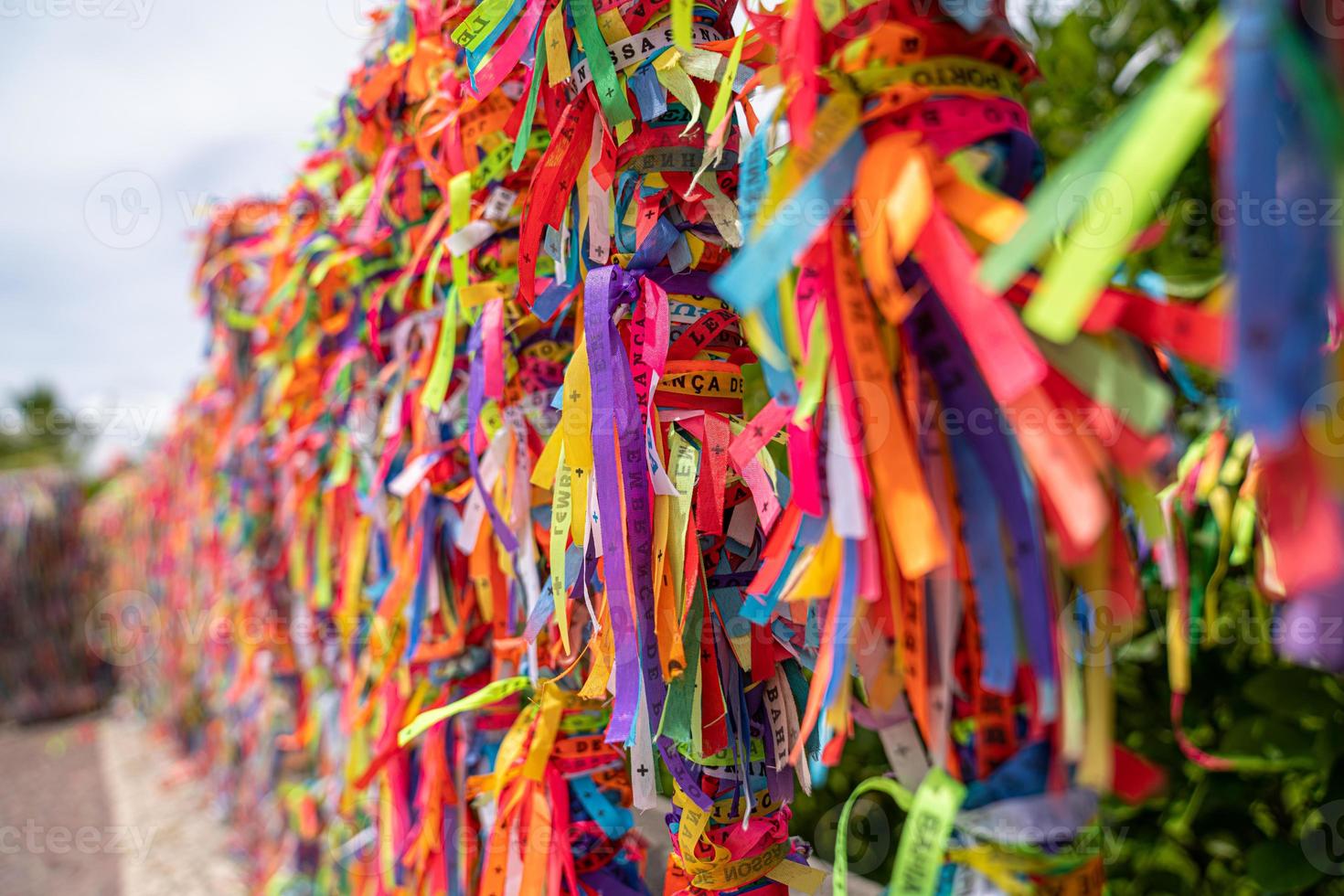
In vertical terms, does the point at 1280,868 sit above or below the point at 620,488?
below

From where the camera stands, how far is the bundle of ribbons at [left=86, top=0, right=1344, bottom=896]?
395 millimetres

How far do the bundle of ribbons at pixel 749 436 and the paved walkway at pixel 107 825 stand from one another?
6.11ft

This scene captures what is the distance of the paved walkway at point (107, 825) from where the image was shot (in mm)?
2680

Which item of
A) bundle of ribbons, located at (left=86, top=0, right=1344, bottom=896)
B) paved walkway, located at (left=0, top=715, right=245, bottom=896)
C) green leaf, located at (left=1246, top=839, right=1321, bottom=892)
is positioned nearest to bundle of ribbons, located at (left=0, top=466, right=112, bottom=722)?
paved walkway, located at (left=0, top=715, right=245, bottom=896)

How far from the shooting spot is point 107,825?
3.32 meters

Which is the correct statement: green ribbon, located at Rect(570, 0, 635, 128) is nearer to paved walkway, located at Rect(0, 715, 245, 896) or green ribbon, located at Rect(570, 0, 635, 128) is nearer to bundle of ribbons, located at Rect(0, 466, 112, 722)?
paved walkway, located at Rect(0, 715, 245, 896)

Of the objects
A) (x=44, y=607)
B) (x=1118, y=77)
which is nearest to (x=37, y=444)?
(x=44, y=607)

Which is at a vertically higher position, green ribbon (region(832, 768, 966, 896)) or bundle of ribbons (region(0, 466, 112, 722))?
green ribbon (region(832, 768, 966, 896))

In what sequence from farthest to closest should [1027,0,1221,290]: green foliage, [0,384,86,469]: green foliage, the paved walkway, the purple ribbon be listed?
1. [0,384,86,469]: green foliage
2. the paved walkway
3. [1027,0,1221,290]: green foliage
4. the purple ribbon

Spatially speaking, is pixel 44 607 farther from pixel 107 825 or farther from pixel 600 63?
pixel 600 63

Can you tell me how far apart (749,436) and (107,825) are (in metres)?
3.81

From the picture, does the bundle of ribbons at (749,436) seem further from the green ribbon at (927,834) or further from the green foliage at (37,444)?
the green foliage at (37,444)

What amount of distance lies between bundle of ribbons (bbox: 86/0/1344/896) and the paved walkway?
1.86m

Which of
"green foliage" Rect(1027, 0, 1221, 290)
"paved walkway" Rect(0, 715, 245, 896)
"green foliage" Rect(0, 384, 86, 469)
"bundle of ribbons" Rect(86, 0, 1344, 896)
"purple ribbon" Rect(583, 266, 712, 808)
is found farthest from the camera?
"green foliage" Rect(0, 384, 86, 469)
